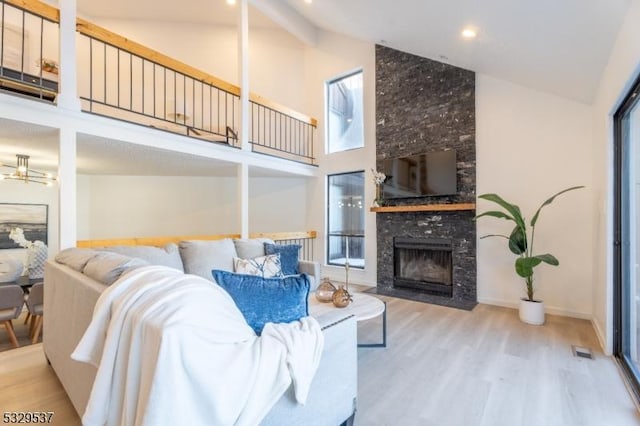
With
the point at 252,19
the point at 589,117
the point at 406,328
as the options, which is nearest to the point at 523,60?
→ the point at 589,117

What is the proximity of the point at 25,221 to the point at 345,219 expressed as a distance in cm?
587

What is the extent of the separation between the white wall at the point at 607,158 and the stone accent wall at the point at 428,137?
137 cm

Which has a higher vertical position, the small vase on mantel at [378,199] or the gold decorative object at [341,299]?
the small vase on mantel at [378,199]

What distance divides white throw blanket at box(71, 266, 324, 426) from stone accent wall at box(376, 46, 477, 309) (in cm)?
376

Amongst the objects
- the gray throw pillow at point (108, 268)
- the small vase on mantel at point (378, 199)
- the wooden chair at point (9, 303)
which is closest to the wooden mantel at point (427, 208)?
the small vase on mantel at point (378, 199)

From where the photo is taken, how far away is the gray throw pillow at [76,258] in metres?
2.17

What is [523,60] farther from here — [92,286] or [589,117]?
[92,286]

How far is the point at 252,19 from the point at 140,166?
12.3 feet

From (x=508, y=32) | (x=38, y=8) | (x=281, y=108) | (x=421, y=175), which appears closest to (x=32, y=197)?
(x=38, y=8)

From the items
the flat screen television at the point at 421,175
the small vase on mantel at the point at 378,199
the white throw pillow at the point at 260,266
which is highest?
the flat screen television at the point at 421,175

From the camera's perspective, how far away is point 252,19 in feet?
20.7

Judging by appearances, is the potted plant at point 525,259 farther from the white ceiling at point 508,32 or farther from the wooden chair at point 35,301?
the wooden chair at point 35,301

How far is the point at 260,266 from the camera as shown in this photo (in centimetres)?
380

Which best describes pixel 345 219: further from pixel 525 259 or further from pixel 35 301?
pixel 35 301
